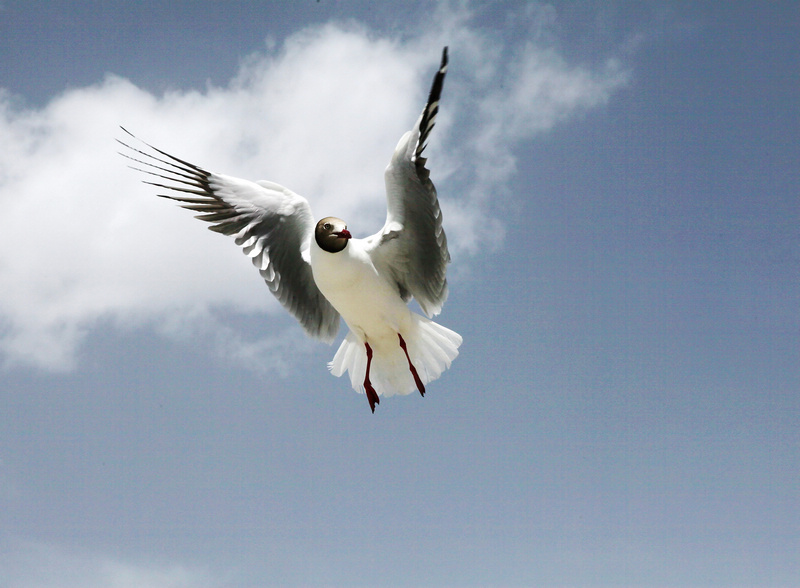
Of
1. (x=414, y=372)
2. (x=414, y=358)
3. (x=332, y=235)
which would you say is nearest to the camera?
(x=332, y=235)

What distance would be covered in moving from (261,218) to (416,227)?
1282 millimetres

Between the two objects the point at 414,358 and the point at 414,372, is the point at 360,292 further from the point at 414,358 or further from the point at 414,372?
the point at 414,358

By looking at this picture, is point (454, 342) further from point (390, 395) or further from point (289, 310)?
point (289, 310)

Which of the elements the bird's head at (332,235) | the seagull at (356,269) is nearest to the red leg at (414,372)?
the seagull at (356,269)

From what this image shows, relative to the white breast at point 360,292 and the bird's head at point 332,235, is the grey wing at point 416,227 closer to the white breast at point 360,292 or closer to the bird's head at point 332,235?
the white breast at point 360,292

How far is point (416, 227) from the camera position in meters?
5.49

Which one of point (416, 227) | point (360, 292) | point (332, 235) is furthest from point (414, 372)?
point (332, 235)

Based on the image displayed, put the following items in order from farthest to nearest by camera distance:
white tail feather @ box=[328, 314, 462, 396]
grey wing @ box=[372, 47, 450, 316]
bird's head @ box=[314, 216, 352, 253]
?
white tail feather @ box=[328, 314, 462, 396], bird's head @ box=[314, 216, 352, 253], grey wing @ box=[372, 47, 450, 316]

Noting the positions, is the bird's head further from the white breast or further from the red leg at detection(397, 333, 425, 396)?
the red leg at detection(397, 333, 425, 396)

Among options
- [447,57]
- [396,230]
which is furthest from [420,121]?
[396,230]

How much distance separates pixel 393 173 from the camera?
17.0 ft

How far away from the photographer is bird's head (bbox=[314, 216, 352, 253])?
519 cm

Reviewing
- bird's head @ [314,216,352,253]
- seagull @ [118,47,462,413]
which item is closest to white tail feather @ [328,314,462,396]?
seagull @ [118,47,462,413]

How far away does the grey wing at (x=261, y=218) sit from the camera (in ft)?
19.7
